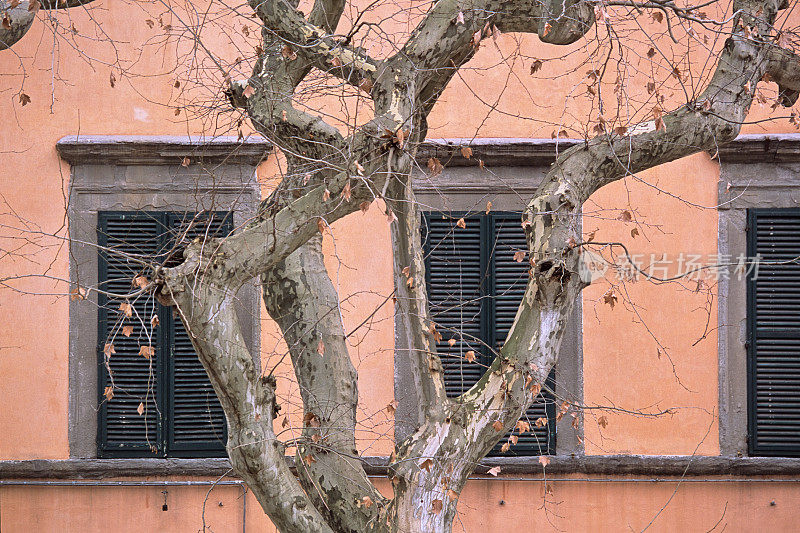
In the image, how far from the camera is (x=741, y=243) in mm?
7281

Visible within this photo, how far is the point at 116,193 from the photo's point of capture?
285 inches

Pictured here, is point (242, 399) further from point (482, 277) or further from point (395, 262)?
point (482, 277)

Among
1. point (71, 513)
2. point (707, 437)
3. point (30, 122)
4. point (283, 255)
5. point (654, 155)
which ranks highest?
point (30, 122)

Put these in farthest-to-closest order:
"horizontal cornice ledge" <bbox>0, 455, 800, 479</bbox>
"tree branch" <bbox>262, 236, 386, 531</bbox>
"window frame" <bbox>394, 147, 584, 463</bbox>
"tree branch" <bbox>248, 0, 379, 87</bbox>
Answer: "window frame" <bbox>394, 147, 584, 463</bbox> → "horizontal cornice ledge" <bbox>0, 455, 800, 479</bbox> → "tree branch" <bbox>248, 0, 379, 87</bbox> → "tree branch" <bbox>262, 236, 386, 531</bbox>

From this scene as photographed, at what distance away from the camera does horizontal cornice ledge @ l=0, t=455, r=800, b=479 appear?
7078 mm

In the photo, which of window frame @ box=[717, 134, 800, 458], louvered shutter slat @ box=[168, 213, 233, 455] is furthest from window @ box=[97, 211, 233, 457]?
window frame @ box=[717, 134, 800, 458]

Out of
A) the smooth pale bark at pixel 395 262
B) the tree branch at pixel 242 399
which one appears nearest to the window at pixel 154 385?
the smooth pale bark at pixel 395 262

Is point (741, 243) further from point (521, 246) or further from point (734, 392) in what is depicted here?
point (521, 246)

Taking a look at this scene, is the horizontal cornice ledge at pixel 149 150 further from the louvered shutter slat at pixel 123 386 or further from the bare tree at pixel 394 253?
the bare tree at pixel 394 253

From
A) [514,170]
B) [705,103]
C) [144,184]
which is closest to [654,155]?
[705,103]

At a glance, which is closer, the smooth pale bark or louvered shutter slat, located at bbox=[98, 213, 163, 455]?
the smooth pale bark

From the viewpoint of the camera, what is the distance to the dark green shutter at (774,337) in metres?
7.17

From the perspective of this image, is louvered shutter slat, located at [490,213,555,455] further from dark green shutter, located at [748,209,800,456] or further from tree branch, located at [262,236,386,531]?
tree branch, located at [262,236,386,531]

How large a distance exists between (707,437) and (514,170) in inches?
97.8
